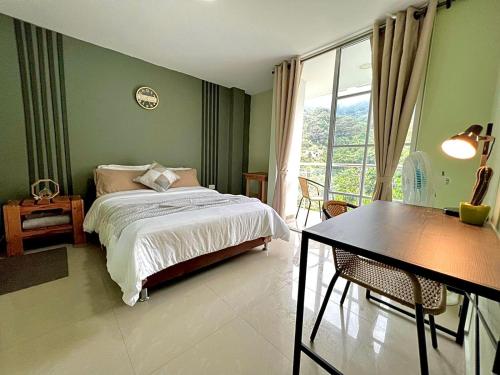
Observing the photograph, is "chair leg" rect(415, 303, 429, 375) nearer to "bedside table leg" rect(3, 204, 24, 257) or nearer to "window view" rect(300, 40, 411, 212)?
"window view" rect(300, 40, 411, 212)

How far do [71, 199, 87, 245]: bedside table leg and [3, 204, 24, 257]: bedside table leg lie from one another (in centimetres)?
43

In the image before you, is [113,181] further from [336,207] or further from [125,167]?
[336,207]

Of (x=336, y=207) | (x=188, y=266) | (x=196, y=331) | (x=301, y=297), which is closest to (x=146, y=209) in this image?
(x=188, y=266)

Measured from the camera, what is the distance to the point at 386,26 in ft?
6.93

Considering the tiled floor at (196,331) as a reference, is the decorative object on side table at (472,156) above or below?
above

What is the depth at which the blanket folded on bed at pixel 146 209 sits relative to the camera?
1.79 meters

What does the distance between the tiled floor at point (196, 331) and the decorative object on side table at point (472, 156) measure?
2.77ft

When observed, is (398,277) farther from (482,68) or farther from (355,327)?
(482,68)

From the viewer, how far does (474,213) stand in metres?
1.09

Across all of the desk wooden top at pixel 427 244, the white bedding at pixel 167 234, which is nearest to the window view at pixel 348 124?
the white bedding at pixel 167 234

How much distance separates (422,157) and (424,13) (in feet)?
4.72

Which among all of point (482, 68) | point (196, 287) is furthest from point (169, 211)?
point (482, 68)

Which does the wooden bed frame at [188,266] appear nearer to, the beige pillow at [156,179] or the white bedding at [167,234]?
the white bedding at [167,234]

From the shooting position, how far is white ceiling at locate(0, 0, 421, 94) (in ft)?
6.66
